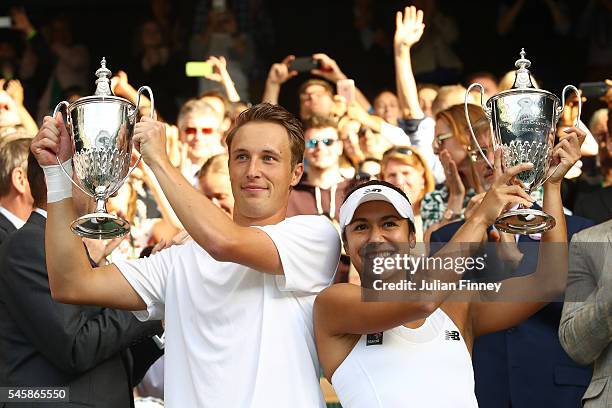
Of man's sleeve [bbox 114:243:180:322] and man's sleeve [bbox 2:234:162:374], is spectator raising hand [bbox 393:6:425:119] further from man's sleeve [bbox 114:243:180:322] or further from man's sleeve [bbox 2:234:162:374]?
man's sleeve [bbox 114:243:180:322]

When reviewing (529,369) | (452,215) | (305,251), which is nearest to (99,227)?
(305,251)

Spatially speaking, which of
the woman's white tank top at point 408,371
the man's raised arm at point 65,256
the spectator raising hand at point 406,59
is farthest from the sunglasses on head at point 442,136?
the man's raised arm at point 65,256

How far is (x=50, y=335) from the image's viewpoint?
425 centimetres

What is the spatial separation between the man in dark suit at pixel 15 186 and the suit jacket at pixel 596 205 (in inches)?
101

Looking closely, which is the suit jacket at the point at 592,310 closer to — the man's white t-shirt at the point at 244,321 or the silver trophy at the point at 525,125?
the silver trophy at the point at 525,125

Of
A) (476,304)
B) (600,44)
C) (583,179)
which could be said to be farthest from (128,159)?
(600,44)

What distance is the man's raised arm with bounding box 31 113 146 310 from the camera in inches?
148

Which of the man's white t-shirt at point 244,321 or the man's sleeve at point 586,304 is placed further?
the man's sleeve at point 586,304

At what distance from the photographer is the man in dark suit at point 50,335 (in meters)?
4.26

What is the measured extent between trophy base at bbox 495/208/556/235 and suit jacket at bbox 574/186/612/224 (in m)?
1.97

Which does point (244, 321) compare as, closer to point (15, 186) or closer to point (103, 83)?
point (103, 83)

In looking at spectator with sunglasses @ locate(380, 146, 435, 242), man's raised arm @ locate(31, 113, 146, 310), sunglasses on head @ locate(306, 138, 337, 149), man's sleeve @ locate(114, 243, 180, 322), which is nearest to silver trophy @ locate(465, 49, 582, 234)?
man's sleeve @ locate(114, 243, 180, 322)

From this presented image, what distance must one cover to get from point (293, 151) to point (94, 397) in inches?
47.2

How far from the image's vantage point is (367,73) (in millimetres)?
9609
